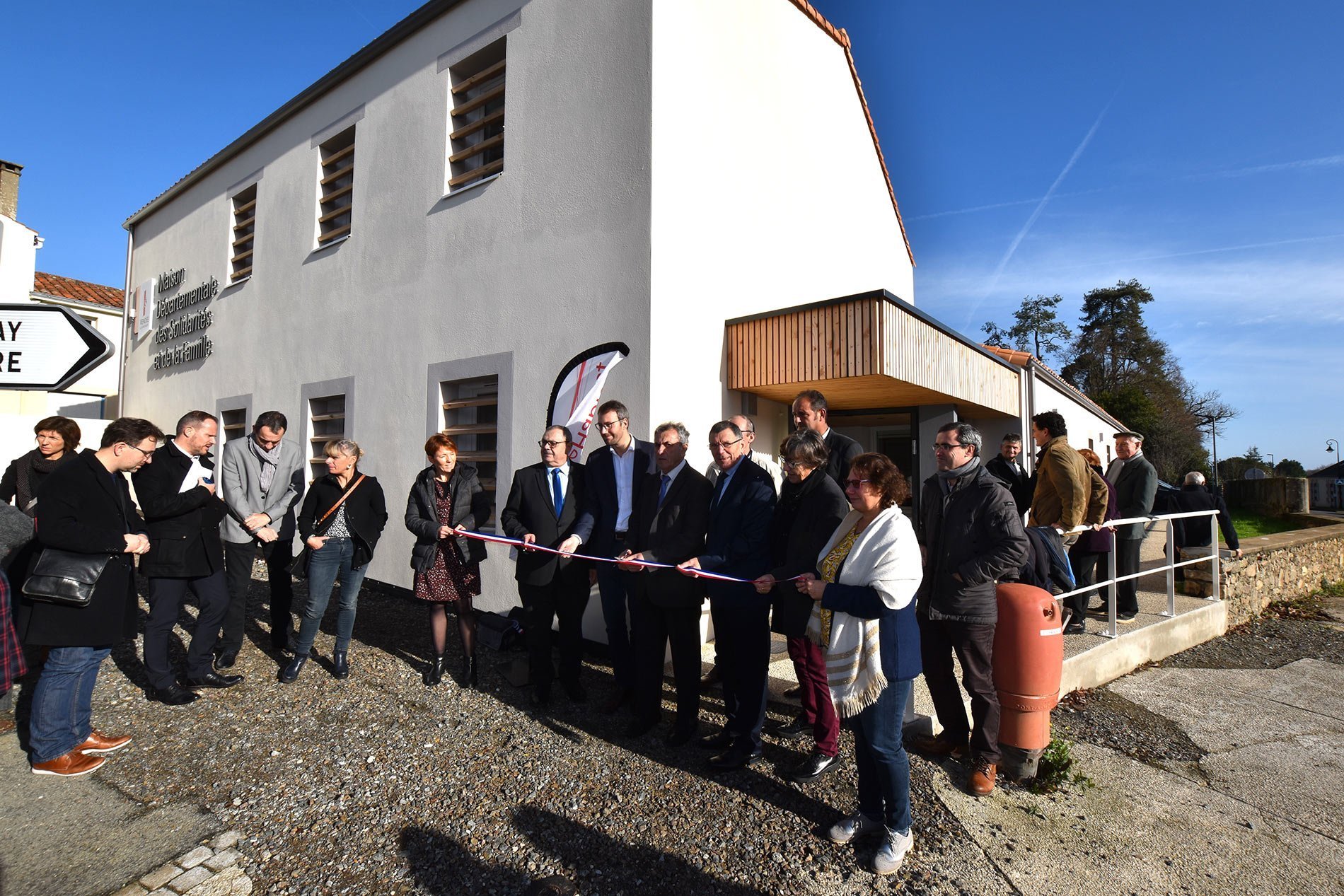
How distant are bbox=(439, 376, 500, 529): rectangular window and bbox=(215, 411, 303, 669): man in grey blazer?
1820 mm

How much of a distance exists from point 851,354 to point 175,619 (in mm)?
5166

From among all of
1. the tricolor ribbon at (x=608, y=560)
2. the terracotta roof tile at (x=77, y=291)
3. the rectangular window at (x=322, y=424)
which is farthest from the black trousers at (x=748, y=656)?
the terracotta roof tile at (x=77, y=291)

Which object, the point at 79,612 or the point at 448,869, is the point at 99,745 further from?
the point at 448,869

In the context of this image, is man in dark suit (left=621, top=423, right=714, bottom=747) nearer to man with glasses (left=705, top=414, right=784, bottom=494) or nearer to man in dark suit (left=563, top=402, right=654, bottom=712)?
man with glasses (left=705, top=414, right=784, bottom=494)

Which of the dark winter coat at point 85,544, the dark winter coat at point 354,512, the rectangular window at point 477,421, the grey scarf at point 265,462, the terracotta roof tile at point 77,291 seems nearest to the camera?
the dark winter coat at point 85,544

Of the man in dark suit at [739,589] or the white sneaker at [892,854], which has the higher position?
the man in dark suit at [739,589]

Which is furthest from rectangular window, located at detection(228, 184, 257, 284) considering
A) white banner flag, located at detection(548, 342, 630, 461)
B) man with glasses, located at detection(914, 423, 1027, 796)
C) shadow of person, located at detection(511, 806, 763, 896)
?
man with glasses, located at detection(914, 423, 1027, 796)

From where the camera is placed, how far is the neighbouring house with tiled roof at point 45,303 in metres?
2.63

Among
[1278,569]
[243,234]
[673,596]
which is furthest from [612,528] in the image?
[243,234]

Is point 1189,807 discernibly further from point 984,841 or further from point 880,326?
point 880,326

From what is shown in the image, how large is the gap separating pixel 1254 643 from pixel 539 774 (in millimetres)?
8104

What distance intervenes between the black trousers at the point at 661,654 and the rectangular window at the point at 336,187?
7.49 m

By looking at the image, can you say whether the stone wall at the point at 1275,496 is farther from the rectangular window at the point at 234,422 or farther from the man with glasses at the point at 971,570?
the rectangular window at the point at 234,422

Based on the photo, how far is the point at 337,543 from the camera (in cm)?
503
